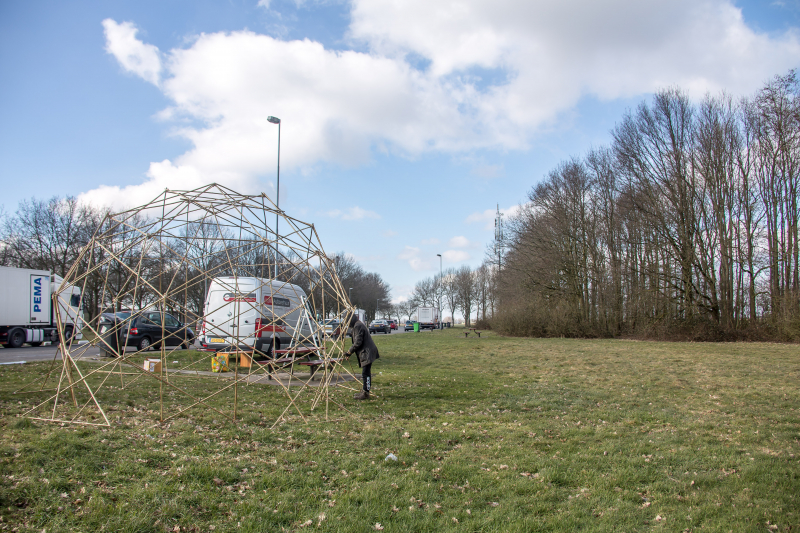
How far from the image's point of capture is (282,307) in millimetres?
14555

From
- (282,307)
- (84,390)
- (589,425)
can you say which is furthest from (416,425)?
(282,307)

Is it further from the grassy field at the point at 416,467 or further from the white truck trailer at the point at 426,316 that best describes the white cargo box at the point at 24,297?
the white truck trailer at the point at 426,316

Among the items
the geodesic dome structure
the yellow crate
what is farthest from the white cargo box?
the yellow crate

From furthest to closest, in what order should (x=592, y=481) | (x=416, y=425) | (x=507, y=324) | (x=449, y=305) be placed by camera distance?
(x=449, y=305)
(x=507, y=324)
(x=416, y=425)
(x=592, y=481)

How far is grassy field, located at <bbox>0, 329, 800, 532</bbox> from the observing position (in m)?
3.58

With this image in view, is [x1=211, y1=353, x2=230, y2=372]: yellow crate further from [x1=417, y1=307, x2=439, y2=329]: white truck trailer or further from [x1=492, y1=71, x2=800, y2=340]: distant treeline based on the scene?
[x1=417, y1=307, x2=439, y2=329]: white truck trailer

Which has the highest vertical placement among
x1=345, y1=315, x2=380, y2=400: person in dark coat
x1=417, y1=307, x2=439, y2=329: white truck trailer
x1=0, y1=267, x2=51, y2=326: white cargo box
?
x1=0, y1=267, x2=51, y2=326: white cargo box

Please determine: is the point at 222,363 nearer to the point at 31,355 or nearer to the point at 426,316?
the point at 31,355

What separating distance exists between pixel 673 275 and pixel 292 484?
85.0 ft

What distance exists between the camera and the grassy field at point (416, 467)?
3576 millimetres

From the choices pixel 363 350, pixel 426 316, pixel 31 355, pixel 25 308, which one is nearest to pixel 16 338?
pixel 25 308

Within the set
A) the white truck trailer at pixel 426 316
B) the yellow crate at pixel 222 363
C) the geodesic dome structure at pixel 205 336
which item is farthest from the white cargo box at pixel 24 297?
the white truck trailer at pixel 426 316

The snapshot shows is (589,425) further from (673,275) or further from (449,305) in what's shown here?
(449,305)

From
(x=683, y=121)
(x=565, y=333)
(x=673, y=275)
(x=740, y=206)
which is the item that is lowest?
(x=565, y=333)
